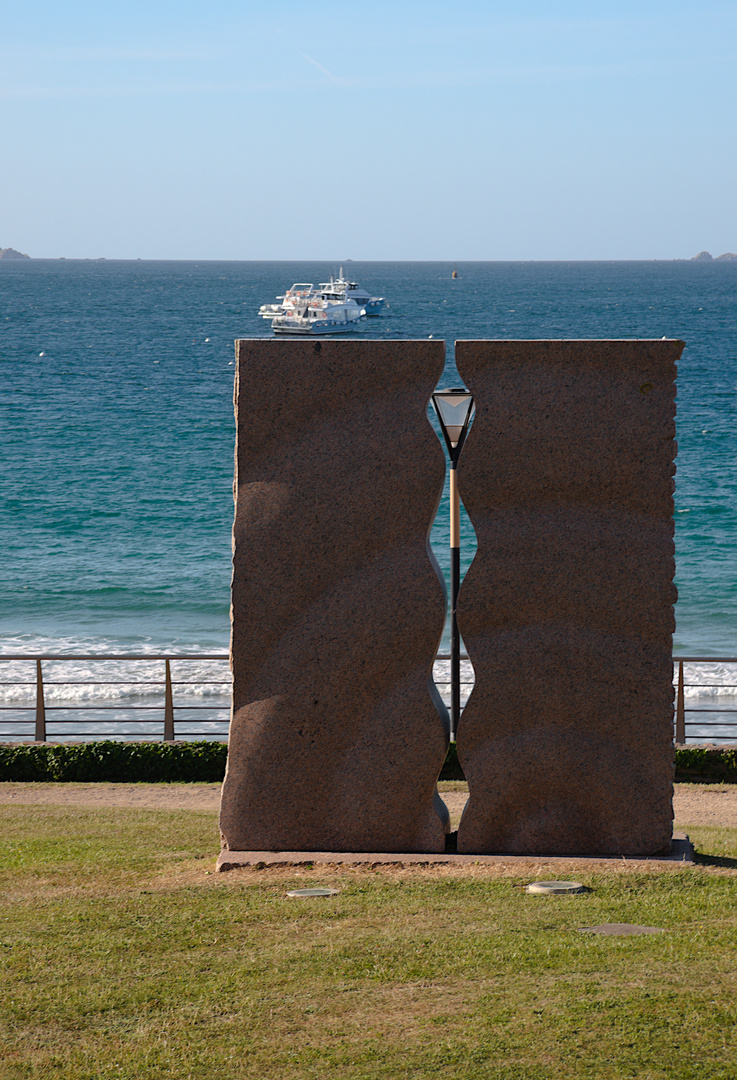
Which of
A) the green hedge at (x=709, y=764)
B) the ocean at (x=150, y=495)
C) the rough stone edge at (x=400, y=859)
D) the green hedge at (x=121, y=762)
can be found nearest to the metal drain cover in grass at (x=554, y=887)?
the rough stone edge at (x=400, y=859)

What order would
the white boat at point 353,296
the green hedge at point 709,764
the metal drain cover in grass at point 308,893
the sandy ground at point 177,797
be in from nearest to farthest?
the metal drain cover in grass at point 308,893 → the sandy ground at point 177,797 → the green hedge at point 709,764 → the white boat at point 353,296

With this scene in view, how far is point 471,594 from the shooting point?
8117 millimetres

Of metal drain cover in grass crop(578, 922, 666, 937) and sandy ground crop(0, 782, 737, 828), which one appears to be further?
sandy ground crop(0, 782, 737, 828)

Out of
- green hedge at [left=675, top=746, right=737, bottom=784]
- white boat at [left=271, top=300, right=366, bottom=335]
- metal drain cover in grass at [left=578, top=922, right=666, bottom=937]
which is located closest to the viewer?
metal drain cover in grass at [left=578, top=922, right=666, bottom=937]

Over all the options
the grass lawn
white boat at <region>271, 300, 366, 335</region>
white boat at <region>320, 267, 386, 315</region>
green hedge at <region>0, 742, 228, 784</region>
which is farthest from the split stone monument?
white boat at <region>320, 267, 386, 315</region>

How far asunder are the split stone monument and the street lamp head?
93 centimetres

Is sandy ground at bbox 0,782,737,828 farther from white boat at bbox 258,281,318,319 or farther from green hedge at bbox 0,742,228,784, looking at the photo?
white boat at bbox 258,281,318,319

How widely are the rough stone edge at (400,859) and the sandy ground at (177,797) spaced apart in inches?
93.1

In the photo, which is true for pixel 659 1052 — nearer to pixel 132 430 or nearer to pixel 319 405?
pixel 319 405

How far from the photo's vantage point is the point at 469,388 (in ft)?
26.7

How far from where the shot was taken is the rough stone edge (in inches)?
315

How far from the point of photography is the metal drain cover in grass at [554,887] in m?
7.15

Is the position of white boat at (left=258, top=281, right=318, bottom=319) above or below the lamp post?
above

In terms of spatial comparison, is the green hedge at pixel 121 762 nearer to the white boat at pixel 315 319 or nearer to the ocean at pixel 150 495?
the ocean at pixel 150 495
